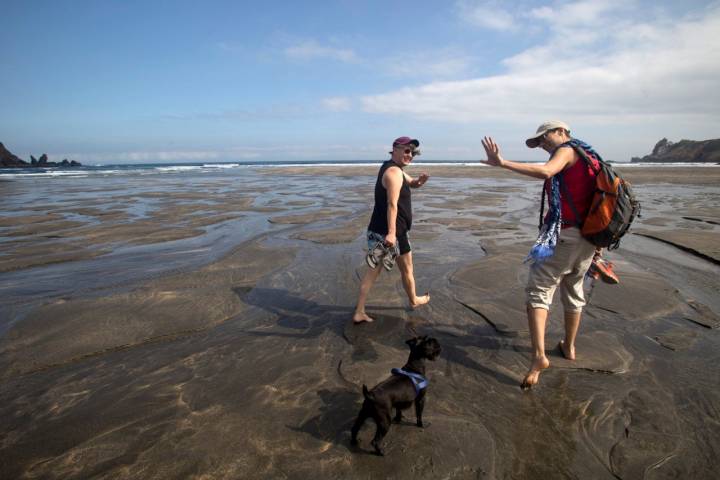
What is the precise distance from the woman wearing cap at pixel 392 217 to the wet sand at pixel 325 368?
70 centimetres

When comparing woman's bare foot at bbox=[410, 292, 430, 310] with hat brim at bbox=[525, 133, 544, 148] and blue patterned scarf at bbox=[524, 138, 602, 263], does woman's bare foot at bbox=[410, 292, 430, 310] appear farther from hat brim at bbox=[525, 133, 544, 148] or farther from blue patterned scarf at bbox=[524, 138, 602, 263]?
hat brim at bbox=[525, 133, 544, 148]

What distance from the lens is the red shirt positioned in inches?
126

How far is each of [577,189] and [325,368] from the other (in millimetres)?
3002

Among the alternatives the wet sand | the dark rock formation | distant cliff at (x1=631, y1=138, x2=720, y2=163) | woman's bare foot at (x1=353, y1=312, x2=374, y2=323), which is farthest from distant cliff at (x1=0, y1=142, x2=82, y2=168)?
distant cliff at (x1=631, y1=138, x2=720, y2=163)

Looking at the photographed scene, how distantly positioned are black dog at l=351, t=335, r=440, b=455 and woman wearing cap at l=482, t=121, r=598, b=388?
1163mm

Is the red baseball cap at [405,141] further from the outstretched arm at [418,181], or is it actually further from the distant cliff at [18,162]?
the distant cliff at [18,162]

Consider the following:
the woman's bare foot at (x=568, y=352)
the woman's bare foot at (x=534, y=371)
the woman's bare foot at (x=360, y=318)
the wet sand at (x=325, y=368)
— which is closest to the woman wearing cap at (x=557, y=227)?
the woman's bare foot at (x=534, y=371)

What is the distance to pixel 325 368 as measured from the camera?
3.69m

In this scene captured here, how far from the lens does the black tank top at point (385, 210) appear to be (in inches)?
175

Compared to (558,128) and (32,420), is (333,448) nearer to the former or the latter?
Answer: (32,420)

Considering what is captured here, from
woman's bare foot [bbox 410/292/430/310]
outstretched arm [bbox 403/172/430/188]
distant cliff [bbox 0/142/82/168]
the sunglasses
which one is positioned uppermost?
distant cliff [bbox 0/142/82/168]

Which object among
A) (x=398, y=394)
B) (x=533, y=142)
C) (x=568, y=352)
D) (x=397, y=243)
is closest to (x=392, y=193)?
(x=397, y=243)

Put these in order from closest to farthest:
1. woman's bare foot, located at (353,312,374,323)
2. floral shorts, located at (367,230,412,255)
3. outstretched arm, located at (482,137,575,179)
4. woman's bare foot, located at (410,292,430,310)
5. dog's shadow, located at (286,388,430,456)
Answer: dog's shadow, located at (286,388,430,456) → outstretched arm, located at (482,137,575,179) → floral shorts, located at (367,230,412,255) → woman's bare foot, located at (353,312,374,323) → woman's bare foot, located at (410,292,430,310)

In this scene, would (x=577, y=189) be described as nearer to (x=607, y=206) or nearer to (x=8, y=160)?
(x=607, y=206)
